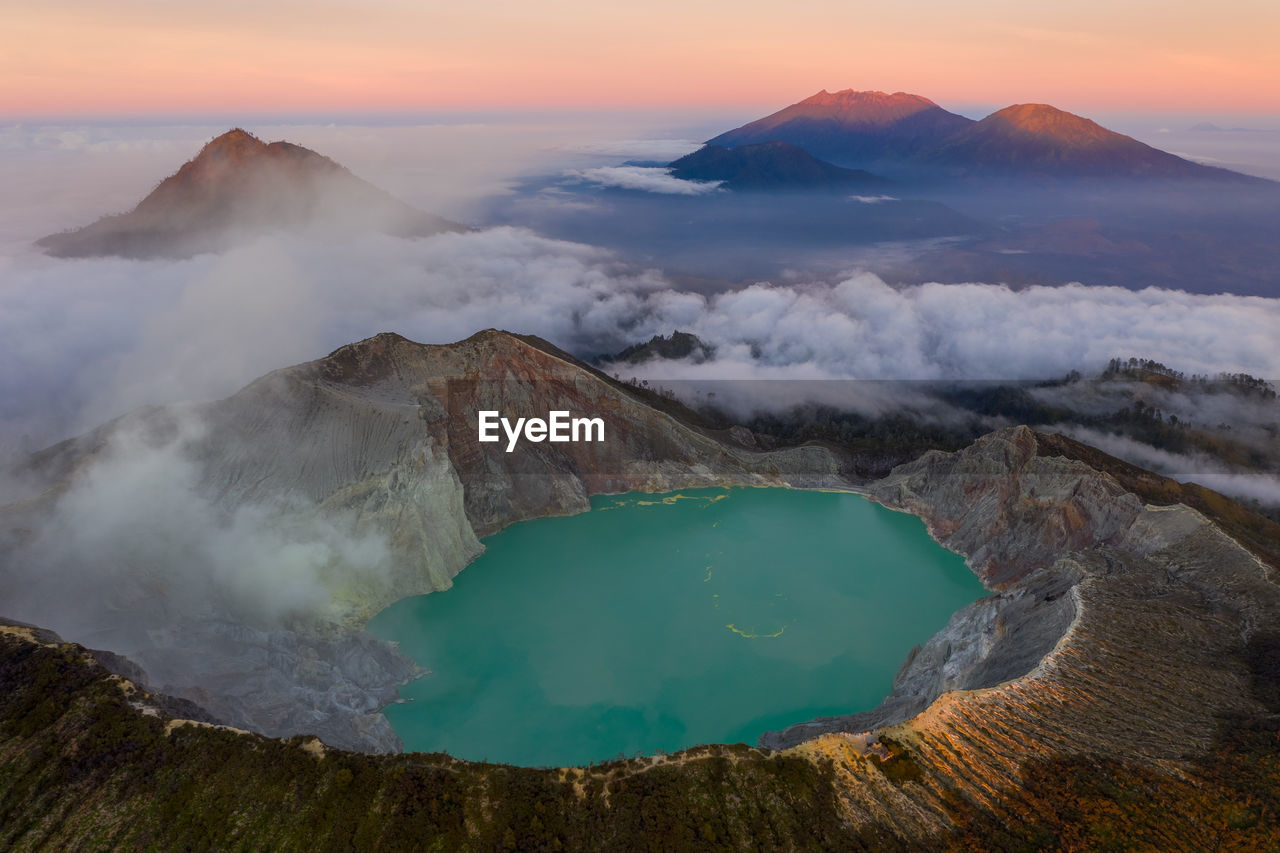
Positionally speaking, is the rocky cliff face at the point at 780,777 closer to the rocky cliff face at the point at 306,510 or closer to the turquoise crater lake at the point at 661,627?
the rocky cliff face at the point at 306,510

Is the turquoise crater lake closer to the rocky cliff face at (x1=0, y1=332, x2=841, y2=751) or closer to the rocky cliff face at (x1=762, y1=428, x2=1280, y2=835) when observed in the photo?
the rocky cliff face at (x1=0, y1=332, x2=841, y2=751)

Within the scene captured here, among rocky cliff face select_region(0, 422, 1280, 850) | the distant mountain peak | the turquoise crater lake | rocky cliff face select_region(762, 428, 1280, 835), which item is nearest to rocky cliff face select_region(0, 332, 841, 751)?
the turquoise crater lake

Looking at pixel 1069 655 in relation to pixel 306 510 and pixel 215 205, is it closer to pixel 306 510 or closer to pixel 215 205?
pixel 306 510

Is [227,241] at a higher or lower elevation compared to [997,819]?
higher

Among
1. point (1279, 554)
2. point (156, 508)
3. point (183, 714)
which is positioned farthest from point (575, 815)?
point (1279, 554)

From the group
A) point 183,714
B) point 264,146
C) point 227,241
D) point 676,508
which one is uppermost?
point 264,146

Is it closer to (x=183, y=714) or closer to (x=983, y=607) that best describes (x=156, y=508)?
(x=183, y=714)

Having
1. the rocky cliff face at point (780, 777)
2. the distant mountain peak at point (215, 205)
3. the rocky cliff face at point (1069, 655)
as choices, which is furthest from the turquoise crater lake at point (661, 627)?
the distant mountain peak at point (215, 205)
